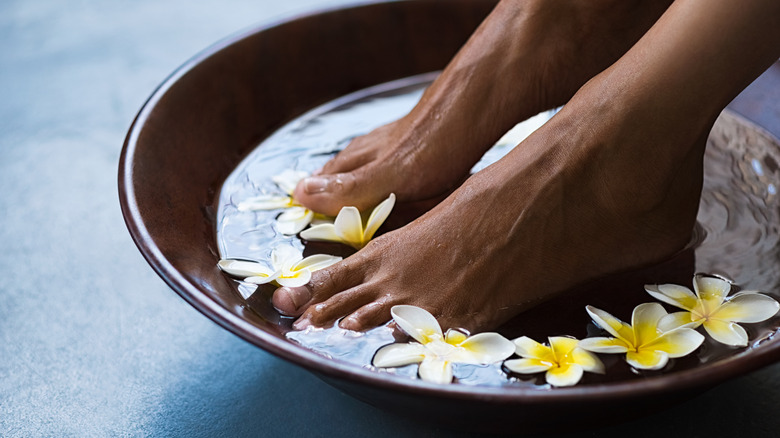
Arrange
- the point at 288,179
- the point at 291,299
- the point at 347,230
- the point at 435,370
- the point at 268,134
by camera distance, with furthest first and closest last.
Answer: the point at 268,134 → the point at 288,179 → the point at 347,230 → the point at 291,299 → the point at 435,370

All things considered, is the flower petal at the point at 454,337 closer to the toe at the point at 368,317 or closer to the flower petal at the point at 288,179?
the toe at the point at 368,317

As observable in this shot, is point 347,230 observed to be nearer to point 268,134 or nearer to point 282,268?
point 282,268

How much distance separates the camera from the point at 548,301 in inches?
37.0

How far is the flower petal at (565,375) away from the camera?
806 mm

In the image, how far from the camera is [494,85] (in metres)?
1.12

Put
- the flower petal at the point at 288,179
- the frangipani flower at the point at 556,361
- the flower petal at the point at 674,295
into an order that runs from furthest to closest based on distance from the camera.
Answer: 1. the flower petal at the point at 288,179
2. the flower petal at the point at 674,295
3. the frangipani flower at the point at 556,361

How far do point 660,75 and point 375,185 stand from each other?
1.32 feet

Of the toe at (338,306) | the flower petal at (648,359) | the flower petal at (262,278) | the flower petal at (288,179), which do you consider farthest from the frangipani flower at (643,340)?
the flower petal at (288,179)

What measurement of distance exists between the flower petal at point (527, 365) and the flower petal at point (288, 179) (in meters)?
0.44

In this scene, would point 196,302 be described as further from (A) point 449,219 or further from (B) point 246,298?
(A) point 449,219

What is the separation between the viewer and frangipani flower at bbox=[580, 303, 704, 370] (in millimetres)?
842

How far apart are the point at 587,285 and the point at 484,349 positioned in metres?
0.19

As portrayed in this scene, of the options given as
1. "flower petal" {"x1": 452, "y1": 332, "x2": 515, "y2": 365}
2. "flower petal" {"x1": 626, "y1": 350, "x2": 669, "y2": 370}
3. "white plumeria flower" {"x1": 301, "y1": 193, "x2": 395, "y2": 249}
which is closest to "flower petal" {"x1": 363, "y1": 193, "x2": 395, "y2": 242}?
"white plumeria flower" {"x1": 301, "y1": 193, "x2": 395, "y2": 249}

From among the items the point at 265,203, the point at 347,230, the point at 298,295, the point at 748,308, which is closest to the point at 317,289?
the point at 298,295
